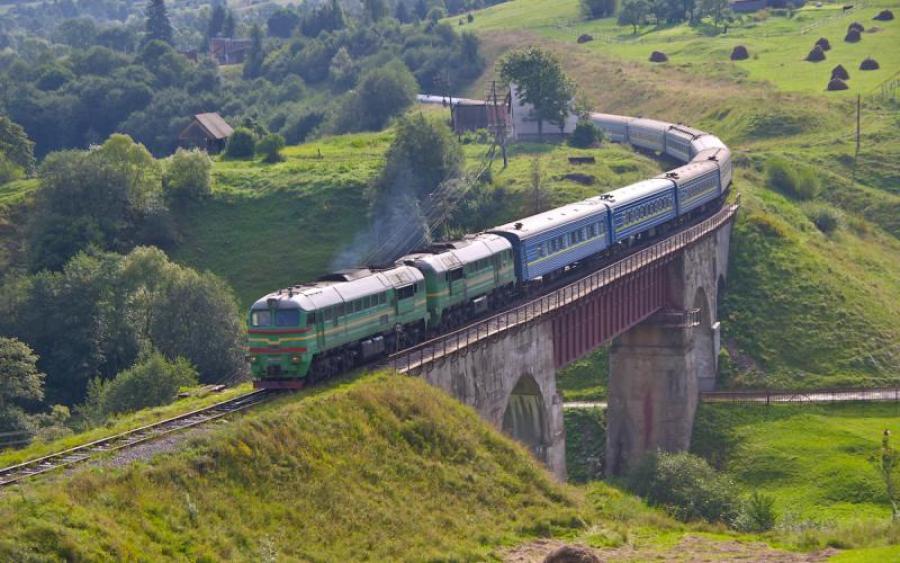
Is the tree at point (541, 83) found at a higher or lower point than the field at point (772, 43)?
higher

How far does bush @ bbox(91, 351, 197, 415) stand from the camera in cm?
6124

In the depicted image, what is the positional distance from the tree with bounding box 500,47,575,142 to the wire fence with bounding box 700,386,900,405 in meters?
48.0

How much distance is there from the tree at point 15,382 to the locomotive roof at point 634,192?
105 ft

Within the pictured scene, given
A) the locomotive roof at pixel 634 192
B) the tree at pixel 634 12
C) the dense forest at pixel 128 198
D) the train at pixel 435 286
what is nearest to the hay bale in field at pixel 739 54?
the tree at pixel 634 12

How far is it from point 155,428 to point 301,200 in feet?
Result: 227

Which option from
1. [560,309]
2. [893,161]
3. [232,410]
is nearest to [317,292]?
[232,410]

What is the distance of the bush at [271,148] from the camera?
12419 centimetres

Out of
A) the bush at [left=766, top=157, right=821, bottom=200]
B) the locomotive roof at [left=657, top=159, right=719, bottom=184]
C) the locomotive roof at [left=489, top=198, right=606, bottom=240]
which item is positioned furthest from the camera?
the bush at [left=766, top=157, right=821, bottom=200]

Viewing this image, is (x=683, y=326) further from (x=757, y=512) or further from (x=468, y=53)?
(x=468, y=53)

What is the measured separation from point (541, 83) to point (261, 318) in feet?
272

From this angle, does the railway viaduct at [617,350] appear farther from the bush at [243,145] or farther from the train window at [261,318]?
the bush at [243,145]

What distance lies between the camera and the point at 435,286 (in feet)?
181

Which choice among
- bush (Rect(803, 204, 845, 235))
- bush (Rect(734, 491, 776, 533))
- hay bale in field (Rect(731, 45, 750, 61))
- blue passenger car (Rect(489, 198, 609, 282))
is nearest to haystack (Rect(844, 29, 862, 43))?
hay bale in field (Rect(731, 45, 750, 61))

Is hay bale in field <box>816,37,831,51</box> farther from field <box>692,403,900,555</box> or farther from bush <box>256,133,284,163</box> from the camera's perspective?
field <box>692,403,900,555</box>
